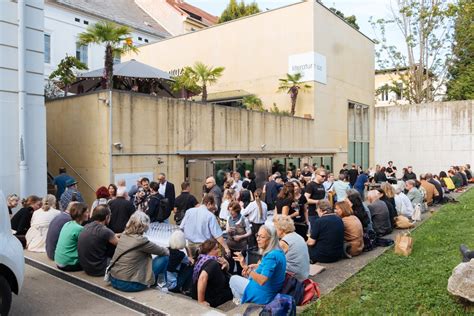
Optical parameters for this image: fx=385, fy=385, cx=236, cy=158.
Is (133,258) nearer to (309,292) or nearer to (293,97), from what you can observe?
(309,292)

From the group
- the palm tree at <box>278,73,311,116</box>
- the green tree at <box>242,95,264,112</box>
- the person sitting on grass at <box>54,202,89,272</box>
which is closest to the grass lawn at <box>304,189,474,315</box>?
the person sitting on grass at <box>54,202,89,272</box>

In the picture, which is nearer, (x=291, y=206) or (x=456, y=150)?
(x=291, y=206)

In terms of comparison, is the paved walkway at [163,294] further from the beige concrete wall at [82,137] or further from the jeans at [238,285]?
Result: the beige concrete wall at [82,137]

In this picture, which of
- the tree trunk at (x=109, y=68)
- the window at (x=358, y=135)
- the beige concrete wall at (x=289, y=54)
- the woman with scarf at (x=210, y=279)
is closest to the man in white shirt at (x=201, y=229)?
the woman with scarf at (x=210, y=279)

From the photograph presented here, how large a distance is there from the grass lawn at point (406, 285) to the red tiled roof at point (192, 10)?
120ft

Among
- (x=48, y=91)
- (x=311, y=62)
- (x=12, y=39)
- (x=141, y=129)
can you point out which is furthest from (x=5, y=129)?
(x=311, y=62)

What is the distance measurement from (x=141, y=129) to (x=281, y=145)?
27.8 feet

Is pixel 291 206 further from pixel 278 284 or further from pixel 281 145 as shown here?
pixel 281 145

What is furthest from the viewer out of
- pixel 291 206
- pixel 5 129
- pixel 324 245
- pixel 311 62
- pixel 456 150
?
pixel 456 150

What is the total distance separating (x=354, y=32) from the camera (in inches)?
1000

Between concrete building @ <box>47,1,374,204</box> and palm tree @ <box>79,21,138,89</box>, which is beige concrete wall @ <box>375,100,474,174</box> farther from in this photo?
palm tree @ <box>79,21,138,89</box>

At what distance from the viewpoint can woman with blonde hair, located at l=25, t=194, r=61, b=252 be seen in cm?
715

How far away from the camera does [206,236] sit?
6.59 metres

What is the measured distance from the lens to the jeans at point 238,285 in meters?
5.21
